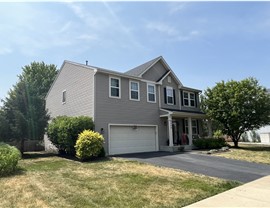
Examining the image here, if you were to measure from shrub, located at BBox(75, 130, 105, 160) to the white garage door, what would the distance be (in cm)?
240

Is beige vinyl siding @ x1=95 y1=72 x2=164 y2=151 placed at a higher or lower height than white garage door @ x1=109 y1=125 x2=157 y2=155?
higher

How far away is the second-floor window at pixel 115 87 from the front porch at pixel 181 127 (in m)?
4.47

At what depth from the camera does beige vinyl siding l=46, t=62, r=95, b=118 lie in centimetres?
1647

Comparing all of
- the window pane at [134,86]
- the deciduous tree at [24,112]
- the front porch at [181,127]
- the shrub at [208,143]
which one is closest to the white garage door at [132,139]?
the front porch at [181,127]

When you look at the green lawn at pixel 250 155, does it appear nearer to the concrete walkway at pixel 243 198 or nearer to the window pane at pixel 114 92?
the concrete walkway at pixel 243 198

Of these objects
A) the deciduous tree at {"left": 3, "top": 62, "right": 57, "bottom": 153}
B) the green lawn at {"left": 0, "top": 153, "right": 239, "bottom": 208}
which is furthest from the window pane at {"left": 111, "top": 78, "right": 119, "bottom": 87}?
the green lawn at {"left": 0, "top": 153, "right": 239, "bottom": 208}

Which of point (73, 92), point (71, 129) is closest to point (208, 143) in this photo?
point (71, 129)

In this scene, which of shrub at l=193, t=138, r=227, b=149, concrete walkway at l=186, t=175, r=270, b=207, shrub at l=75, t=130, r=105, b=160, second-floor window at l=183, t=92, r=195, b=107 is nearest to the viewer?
concrete walkway at l=186, t=175, r=270, b=207

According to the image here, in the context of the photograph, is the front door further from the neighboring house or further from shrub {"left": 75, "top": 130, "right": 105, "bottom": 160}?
shrub {"left": 75, "top": 130, "right": 105, "bottom": 160}

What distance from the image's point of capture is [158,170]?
1010 centimetres

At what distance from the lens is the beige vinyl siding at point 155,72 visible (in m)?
19.7

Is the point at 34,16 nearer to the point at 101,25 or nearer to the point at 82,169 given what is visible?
the point at 101,25

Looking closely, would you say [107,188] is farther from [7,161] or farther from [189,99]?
[189,99]

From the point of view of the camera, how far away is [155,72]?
20672 mm
